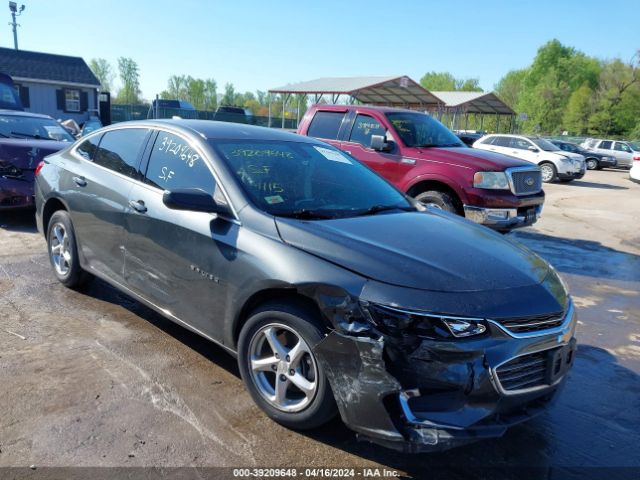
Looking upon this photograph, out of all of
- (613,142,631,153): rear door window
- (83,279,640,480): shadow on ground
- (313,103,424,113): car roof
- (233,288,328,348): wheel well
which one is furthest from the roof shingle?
(83,279,640,480): shadow on ground

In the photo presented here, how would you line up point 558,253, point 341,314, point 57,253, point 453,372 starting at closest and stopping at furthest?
1. point 453,372
2. point 341,314
3. point 57,253
4. point 558,253

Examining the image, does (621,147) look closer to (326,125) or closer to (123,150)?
(326,125)

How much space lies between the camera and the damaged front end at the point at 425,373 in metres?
2.46

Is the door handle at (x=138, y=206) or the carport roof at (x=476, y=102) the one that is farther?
the carport roof at (x=476, y=102)

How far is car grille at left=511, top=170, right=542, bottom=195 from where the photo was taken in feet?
24.3

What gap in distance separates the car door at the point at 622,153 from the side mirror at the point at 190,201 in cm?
3282

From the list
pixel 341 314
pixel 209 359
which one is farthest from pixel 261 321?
pixel 209 359

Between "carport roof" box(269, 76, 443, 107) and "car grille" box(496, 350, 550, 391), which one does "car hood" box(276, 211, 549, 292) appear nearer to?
"car grille" box(496, 350, 550, 391)

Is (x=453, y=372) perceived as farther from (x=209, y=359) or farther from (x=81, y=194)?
(x=81, y=194)

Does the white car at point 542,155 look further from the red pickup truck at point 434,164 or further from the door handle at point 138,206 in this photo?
the door handle at point 138,206

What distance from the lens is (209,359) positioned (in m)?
3.84

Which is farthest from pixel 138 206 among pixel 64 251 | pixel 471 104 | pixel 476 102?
pixel 471 104

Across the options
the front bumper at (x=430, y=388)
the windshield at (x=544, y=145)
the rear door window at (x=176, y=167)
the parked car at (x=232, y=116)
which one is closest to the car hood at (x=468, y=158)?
the rear door window at (x=176, y=167)

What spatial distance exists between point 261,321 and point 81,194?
8.19 feet
